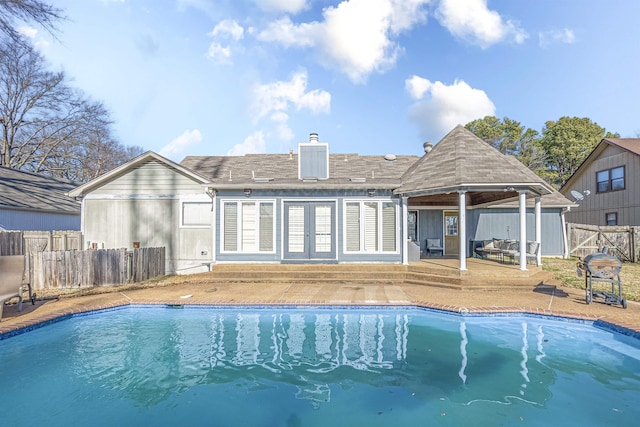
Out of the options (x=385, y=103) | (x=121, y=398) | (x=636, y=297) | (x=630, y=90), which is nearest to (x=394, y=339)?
(x=121, y=398)

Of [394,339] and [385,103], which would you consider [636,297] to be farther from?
[385,103]

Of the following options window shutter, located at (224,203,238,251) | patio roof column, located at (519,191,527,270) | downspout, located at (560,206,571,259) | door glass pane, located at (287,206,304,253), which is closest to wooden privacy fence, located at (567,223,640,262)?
downspout, located at (560,206,571,259)

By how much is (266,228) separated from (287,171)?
302cm

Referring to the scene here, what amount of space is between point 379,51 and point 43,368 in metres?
22.5

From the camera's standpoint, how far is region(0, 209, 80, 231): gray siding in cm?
1470

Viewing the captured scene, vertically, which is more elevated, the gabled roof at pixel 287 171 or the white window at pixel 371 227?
the gabled roof at pixel 287 171

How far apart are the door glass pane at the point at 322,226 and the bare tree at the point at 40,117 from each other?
2830 centimetres

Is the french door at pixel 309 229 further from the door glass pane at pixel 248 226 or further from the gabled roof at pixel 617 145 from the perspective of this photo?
the gabled roof at pixel 617 145

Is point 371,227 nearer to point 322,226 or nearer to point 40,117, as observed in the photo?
point 322,226

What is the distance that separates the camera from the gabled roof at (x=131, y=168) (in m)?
11.9

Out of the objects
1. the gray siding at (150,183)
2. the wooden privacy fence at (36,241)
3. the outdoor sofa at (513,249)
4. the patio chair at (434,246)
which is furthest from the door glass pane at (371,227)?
the wooden privacy fence at (36,241)

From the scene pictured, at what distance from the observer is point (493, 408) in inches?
160

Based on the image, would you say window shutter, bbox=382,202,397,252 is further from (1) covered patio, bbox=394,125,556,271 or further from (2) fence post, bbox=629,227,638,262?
(2) fence post, bbox=629,227,638,262

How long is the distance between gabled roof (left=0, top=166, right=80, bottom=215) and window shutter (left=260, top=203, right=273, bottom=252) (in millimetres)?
10523
